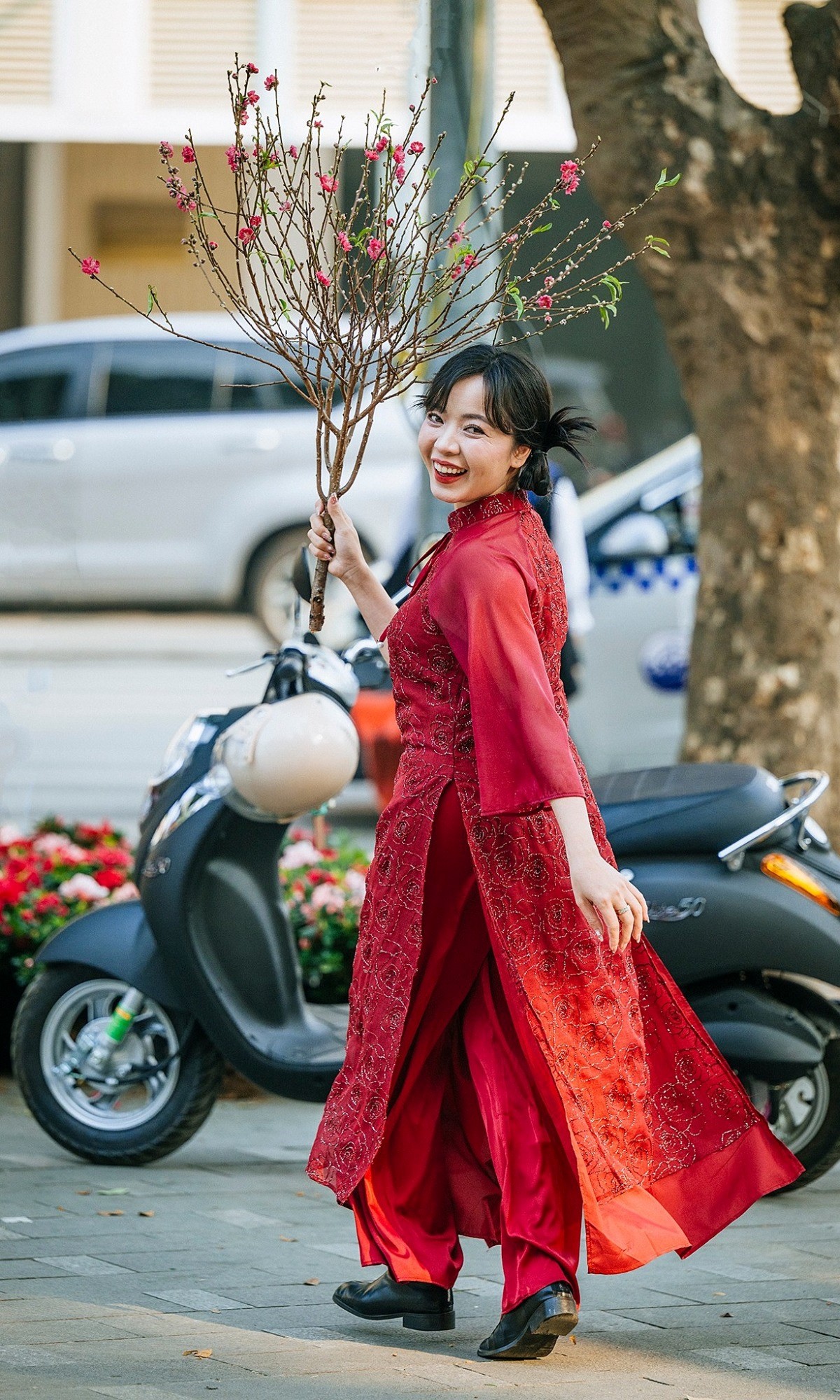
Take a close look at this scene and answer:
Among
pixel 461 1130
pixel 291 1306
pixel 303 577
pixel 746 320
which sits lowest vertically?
pixel 291 1306

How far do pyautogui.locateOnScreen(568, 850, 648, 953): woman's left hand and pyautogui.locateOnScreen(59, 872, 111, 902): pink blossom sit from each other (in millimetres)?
2999

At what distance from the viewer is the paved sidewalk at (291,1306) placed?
316 cm

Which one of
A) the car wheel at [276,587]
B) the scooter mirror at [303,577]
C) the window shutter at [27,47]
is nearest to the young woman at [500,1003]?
the scooter mirror at [303,577]

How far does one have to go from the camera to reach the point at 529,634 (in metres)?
3.21

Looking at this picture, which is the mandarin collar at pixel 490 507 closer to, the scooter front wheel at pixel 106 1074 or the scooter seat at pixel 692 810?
the scooter seat at pixel 692 810

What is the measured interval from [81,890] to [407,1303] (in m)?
2.70

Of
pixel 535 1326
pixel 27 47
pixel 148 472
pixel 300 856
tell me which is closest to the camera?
pixel 535 1326

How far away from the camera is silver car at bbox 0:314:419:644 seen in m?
8.42

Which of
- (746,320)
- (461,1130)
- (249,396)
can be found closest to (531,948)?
(461,1130)

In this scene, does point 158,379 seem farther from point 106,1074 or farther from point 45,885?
point 106,1074

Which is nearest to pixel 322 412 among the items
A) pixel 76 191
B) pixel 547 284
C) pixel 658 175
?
pixel 547 284

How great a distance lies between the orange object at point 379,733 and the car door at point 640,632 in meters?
1.07

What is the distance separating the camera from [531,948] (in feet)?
10.8

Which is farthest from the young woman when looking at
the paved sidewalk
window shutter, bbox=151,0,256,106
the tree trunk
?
window shutter, bbox=151,0,256,106
